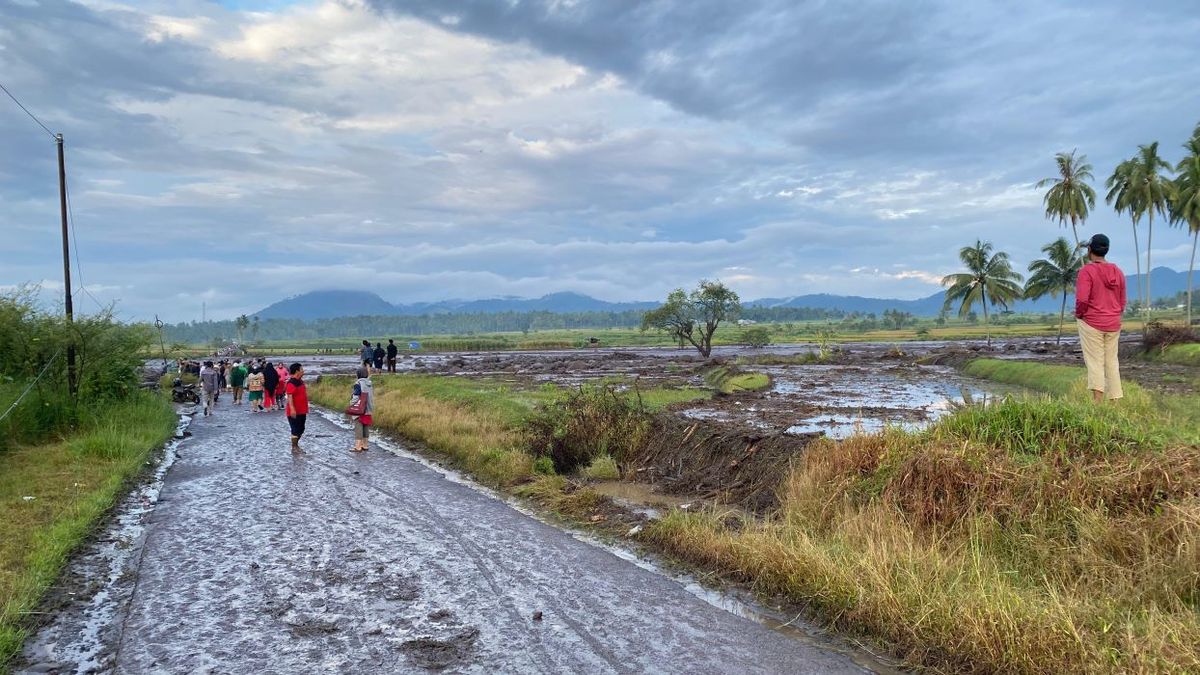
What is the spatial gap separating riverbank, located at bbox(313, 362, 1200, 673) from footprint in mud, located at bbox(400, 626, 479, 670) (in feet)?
10.1

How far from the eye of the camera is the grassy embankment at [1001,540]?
535cm

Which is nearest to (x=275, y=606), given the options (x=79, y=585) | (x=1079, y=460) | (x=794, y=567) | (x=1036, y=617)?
(x=79, y=585)

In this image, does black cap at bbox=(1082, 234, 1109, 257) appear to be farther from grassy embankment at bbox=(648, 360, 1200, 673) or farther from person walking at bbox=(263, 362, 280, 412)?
person walking at bbox=(263, 362, 280, 412)

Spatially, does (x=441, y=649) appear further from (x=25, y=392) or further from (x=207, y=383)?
(x=207, y=383)

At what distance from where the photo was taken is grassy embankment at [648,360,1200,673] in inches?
211

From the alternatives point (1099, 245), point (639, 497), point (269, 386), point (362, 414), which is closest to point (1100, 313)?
point (1099, 245)

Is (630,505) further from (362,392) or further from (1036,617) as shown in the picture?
(362,392)

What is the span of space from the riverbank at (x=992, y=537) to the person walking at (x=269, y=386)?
22.0 m

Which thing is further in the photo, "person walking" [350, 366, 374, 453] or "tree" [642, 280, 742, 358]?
"tree" [642, 280, 742, 358]

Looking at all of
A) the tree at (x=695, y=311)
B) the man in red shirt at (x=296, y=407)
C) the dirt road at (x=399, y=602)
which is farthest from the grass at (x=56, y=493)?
the tree at (x=695, y=311)

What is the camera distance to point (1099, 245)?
863 centimetres

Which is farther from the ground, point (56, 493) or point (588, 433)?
point (588, 433)

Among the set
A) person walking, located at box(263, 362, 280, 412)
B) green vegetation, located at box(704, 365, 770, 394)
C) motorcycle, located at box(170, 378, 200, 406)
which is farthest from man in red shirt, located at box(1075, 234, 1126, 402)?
motorcycle, located at box(170, 378, 200, 406)

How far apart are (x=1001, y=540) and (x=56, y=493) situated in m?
13.6
